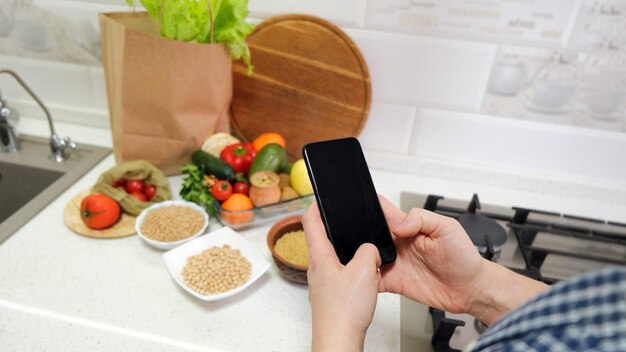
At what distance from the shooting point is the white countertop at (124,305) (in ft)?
1.98

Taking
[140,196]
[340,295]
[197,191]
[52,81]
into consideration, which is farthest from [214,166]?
[52,81]

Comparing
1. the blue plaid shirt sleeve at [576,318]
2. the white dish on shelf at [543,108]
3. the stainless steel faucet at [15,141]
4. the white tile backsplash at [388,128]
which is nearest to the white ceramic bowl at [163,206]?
the stainless steel faucet at [15,141]

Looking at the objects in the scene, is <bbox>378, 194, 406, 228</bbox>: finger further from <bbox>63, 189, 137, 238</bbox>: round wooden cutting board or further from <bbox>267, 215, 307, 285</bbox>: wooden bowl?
<bbox>63, 189, 137, 238</bbox>: round wooden cutting board

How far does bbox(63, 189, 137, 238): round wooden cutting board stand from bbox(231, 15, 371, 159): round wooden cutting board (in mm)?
384

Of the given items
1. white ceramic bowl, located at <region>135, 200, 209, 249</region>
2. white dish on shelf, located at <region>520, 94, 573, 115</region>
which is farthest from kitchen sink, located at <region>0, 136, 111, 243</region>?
white dish on shelf, located at <region>520, 94, 573, 115</region>

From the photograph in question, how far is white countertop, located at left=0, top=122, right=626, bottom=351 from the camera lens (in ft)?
1.98

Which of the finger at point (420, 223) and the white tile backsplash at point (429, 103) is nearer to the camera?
the finger at point (420, 223)

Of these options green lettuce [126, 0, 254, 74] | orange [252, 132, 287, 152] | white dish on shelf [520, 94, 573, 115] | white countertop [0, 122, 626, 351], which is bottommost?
white countertop [0, 122, 626, 351]

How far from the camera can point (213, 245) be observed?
761 millimetres

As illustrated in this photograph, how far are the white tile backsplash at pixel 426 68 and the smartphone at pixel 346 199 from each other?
38 cm

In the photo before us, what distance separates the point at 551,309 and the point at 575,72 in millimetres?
758

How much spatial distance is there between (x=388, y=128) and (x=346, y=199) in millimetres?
454

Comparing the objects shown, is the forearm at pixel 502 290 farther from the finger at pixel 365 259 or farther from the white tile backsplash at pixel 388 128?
the white tile backsplash at pixel 388 128

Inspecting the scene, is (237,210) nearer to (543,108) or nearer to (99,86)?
(99,86)
